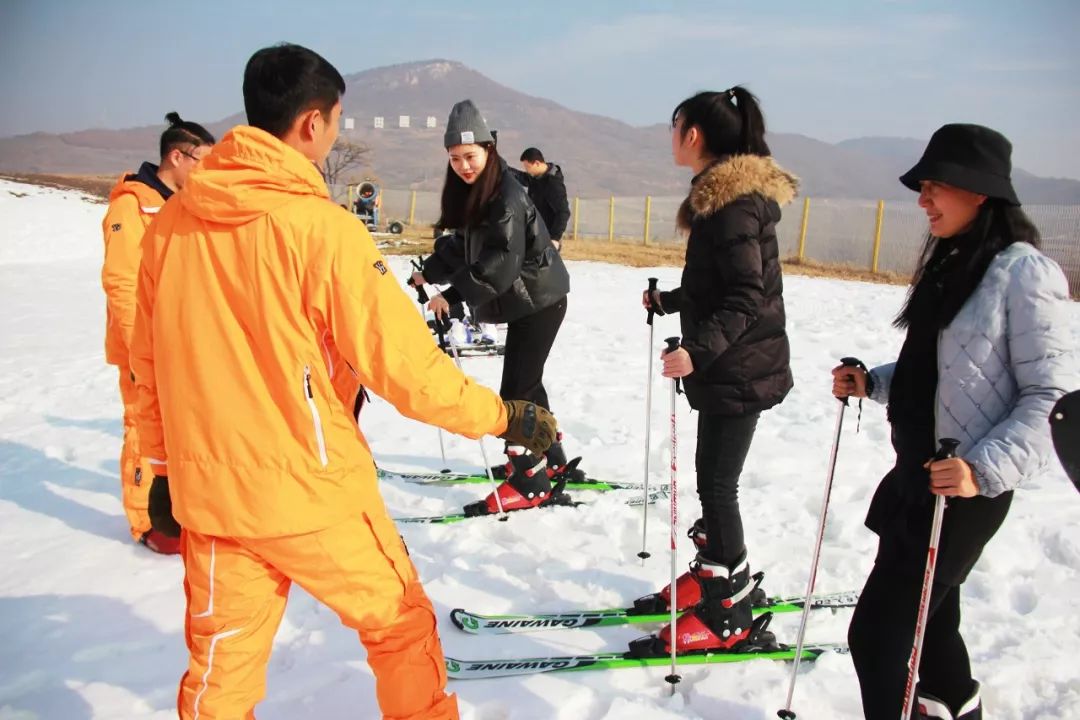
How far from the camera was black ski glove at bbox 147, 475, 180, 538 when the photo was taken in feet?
7.16

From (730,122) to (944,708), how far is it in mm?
2103

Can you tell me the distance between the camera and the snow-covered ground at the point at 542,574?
2.81 meters

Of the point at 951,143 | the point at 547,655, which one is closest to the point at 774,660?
the point at 547,655

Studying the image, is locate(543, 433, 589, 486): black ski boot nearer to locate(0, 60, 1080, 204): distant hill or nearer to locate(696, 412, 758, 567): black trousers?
locate(696, 412, 758, 567): black trousers

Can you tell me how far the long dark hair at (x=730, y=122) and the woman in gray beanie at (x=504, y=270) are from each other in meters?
1.33

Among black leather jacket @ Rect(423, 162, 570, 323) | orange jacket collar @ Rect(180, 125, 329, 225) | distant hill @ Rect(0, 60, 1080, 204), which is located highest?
distant hill @ Rect(0, 60, 1080, 204)

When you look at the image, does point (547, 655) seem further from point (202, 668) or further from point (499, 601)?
point (202, 668)

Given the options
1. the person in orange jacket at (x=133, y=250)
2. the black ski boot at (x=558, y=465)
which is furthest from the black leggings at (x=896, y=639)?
the person in orange jacket at (x=133, y=250)

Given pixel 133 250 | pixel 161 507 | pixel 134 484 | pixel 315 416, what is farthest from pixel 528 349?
pixel 315 416

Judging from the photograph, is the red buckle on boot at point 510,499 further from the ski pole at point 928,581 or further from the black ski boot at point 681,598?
the ski pole at point 928,581

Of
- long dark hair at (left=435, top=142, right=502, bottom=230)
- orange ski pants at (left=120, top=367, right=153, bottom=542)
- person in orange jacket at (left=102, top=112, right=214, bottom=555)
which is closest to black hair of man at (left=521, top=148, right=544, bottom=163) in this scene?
long dark hair at (left=435, top=142, right=502, bottom=230)

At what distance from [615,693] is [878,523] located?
47.3 inches

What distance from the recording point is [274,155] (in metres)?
1.79

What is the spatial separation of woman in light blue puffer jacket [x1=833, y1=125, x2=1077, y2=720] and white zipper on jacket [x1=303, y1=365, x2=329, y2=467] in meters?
1.53
